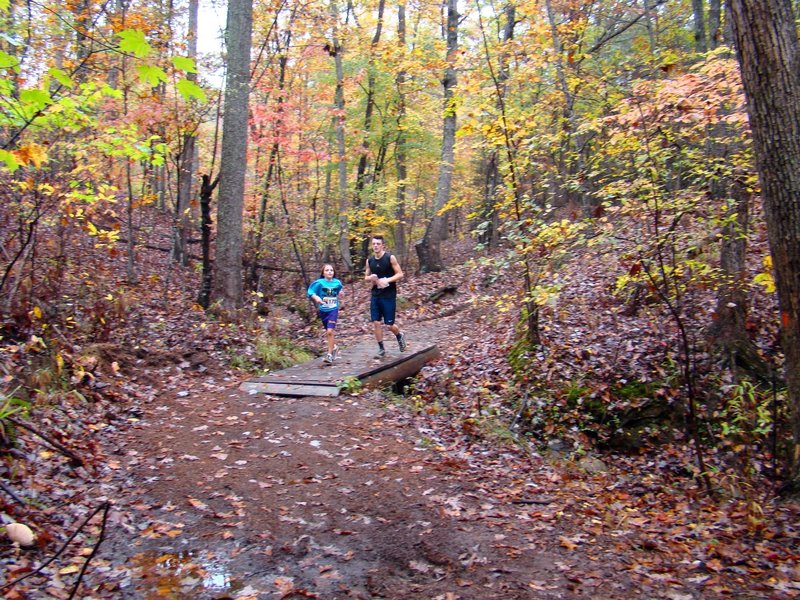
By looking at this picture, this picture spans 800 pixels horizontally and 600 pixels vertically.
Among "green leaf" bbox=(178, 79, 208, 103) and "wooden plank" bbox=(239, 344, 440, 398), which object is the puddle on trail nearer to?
"green leaf" bbox=(178, 79, 208, 103)

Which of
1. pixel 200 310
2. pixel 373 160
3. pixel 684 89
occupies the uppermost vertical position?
pixel 373 160

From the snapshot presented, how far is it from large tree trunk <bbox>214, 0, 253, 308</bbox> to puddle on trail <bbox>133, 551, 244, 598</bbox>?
319 inches

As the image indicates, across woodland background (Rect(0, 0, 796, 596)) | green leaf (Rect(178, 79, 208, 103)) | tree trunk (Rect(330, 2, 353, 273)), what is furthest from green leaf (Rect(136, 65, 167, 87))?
tree trunk (Rect(330, 2, 353, 273))

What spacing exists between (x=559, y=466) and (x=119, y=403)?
620 centimetres

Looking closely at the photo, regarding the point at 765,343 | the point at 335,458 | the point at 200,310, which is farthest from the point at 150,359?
the point at 765,343

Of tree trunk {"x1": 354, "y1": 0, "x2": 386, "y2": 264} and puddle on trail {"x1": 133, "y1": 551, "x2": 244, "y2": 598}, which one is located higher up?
tree trunk {"x1": 354, "y1": 0, "x2": 386, "y2": 264}

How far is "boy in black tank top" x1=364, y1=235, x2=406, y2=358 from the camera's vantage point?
10.1 meters

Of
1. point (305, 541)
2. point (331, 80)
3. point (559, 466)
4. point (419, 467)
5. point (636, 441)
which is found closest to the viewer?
point (305, 541)

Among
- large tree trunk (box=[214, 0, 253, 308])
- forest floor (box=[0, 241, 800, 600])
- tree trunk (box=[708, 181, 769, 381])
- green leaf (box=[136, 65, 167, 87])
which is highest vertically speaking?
large tree trunk (box=[214, 0, 253, 308])

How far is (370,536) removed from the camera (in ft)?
17.1

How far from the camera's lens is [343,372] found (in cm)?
981

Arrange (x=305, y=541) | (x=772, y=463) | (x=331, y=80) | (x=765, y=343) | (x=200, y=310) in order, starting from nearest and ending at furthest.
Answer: (x=305, y=541) < (x=772, y=463) < (x=765, y=343) < (x=200, y=310) < (x=331, y=80)

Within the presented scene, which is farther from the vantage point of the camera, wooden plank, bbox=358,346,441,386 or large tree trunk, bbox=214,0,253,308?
large tree trunk, bbox=214,0,253,308

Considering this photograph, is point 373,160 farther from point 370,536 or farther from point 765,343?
point 370,536
